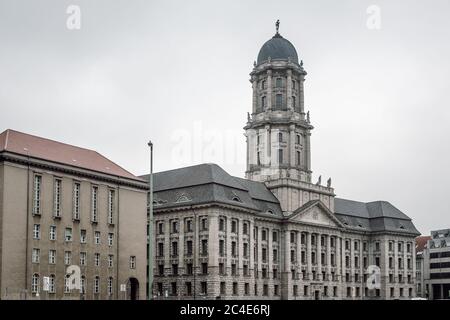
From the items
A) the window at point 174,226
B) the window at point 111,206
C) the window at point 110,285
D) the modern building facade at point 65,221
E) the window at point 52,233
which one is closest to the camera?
the modern building facade at point 65,221

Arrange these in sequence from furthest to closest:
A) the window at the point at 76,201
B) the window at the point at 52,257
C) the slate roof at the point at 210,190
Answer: the slate roof at the point at 210,190, the window at the point at 76,201, the window at the point at 52,257

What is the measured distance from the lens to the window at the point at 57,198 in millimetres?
72875

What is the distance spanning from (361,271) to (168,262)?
48.6 meters

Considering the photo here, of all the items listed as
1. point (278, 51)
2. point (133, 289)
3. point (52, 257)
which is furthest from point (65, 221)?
point (278, 51)

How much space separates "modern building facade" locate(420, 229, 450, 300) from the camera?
167 metres

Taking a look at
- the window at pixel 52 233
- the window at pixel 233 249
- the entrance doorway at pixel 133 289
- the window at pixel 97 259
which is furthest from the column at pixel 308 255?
the window at pixel 52 233

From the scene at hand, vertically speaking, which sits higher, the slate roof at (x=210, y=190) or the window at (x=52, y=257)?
the slate roof at (x=210, y=190)

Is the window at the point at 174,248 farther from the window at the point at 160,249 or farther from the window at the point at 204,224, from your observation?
the window at the point at 204,224

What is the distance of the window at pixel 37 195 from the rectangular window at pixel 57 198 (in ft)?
6.65

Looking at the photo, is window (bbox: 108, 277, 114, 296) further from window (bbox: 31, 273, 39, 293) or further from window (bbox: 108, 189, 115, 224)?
window (bbox: 31, 273, 39, 293)

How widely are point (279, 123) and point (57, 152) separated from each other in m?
60.4

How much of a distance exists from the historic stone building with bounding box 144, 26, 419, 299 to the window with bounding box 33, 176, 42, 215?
34.7 meters

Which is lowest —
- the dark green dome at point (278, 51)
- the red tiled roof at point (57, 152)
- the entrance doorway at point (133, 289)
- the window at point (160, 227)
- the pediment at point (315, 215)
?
the entrance doorway at point (133, 289)

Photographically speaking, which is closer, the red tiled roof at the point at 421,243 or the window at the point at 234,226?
the window at the point at 234,226
